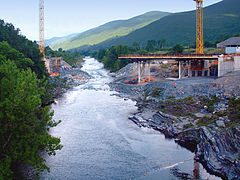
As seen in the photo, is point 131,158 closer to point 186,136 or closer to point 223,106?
point 186,136

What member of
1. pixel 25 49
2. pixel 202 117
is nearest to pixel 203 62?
pixel 202 117

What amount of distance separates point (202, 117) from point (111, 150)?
1205 centimetres

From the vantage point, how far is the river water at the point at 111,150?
77.9 feet

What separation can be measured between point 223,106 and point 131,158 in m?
14.7

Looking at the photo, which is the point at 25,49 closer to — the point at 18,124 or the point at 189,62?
the point at 189,62

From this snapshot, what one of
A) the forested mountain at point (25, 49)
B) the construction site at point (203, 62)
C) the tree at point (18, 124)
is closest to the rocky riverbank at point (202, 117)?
the construction site at point (203, 62)

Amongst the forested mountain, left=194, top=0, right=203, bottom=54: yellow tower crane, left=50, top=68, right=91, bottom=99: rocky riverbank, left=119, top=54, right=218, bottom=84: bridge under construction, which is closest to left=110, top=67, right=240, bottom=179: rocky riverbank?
left=119, top=54, right=218, bottom=84: bridge under construction

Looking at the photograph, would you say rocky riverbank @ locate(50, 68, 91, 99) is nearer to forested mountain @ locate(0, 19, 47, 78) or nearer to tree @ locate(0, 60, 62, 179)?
forested mountain @ locate(0, 19, 47, 78)

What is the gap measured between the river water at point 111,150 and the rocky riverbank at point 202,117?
4.32ft

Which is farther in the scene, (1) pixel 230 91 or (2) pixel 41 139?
(1) pixel 230 91

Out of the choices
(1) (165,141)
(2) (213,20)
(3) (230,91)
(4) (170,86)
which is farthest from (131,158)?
(2) (213,20)

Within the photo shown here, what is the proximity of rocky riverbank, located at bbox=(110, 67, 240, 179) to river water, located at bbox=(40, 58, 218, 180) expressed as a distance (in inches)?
51.9

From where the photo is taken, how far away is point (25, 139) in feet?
63.6

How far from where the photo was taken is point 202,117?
33156 mm
